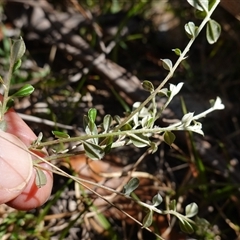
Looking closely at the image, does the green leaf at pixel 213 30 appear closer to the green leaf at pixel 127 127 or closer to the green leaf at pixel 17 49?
the green leaf at pixel 127 127

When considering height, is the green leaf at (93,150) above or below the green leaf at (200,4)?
below

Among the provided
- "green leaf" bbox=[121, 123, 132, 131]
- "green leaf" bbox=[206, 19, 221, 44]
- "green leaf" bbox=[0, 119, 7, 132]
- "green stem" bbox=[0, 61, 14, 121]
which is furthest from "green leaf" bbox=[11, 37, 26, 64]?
"green leaf" bbox=[206, 19, 221, 44]

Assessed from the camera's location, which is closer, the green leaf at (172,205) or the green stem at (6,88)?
the green stem at (6,88)

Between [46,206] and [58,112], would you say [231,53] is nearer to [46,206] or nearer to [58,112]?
[58,112]

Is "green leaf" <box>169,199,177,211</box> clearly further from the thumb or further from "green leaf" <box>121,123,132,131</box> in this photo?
the thumb

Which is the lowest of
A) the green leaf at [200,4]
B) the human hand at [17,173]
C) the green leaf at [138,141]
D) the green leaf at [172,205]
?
the human hand at [17,173]

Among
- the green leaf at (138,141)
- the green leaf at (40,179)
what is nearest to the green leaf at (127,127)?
the green leaf at (138,141)

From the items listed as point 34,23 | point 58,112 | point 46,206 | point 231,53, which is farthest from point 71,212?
point 231,53

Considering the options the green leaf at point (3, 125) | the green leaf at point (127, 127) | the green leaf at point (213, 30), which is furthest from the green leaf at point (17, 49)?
the green leaf at point (213, 30)

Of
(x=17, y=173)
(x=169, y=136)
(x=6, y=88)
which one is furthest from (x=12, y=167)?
(x=169, y=136)
